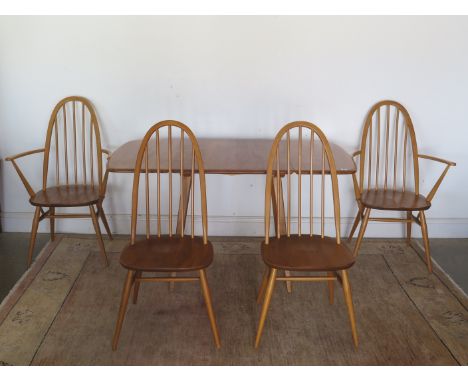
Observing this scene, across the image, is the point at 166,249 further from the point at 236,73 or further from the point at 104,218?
the point at 236,73

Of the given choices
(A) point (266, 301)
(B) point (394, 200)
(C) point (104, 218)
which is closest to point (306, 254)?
(A) point (266, 301)

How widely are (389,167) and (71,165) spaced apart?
6.62 ft

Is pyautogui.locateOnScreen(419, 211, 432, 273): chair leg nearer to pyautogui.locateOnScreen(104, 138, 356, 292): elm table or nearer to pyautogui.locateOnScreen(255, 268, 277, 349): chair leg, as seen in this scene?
pyautogui.locateOnScreen(104, 138, 356, 292): elm table

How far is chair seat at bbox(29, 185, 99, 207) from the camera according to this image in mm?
2898

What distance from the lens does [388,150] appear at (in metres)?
3.33

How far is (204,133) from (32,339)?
1532mm

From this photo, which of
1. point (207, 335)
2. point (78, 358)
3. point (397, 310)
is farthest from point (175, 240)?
point (397, 310)

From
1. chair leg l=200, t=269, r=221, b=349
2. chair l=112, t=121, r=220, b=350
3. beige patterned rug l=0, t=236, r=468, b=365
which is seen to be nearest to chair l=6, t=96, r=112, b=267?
beige patterned rug l=0, t=236, r=468, b=365

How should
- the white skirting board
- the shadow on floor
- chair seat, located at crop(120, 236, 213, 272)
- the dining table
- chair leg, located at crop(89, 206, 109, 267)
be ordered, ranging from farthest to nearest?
the white skirting board, chair leg, located at crop(89, 206, 109, 267), the shadow on floor, the dining table, chair seat, located at crop(120, 236, 213, 272)

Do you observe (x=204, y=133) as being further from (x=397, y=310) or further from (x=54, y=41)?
(x=397, y=310)

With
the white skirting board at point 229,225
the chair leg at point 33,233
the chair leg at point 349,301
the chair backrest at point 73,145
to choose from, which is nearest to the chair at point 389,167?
the white skirting board at point 229,225

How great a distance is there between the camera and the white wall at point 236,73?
10.1 ft

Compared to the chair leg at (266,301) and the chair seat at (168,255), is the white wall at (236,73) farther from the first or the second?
the chair leg at (266,301)

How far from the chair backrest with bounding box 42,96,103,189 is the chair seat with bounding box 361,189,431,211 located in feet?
5.18
